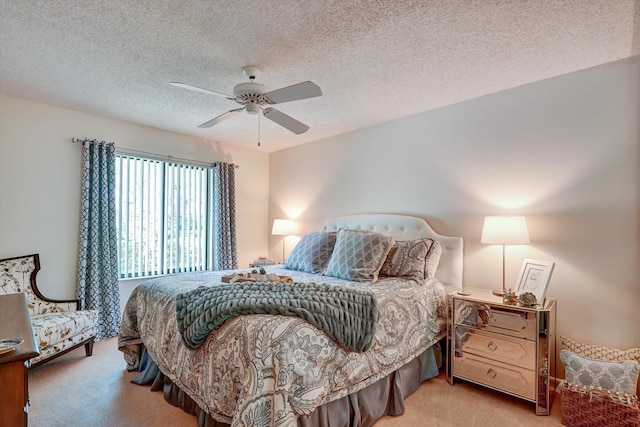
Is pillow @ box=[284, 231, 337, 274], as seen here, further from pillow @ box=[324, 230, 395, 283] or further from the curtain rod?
the curtain rod

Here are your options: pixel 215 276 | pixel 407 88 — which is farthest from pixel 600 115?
pixel 215 276

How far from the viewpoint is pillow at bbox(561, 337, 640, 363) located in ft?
7.34

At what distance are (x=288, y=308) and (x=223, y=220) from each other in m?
3.14

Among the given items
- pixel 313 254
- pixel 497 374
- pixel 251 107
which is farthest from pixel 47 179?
pixel 497 374

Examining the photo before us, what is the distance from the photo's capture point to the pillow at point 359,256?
291 cm

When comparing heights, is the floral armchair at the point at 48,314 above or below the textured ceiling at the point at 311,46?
below

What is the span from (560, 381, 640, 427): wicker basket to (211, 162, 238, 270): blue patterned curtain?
154 inches

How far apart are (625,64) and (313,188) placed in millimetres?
3367

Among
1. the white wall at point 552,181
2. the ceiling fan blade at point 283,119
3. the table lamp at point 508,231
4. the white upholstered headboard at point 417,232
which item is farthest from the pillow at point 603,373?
the ceiling fan blade at point 283,119

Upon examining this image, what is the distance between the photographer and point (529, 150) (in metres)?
2.81

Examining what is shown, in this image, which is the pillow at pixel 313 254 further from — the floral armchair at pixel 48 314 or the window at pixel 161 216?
the floral armchair at pixel 48 314

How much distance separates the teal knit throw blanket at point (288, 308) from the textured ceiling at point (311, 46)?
1650 mm

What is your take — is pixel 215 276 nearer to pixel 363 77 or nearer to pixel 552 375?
pixel 363 77

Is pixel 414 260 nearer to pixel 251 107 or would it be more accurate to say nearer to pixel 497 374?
pixel 497 374
